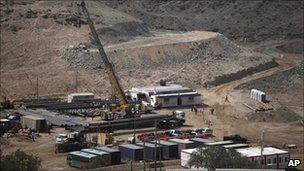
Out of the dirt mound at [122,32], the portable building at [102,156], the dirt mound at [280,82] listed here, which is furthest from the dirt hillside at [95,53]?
the portable building at [102,156]

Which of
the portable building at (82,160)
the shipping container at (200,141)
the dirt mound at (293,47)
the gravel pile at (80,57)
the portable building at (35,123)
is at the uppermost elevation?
the dirt mound at (293,47)

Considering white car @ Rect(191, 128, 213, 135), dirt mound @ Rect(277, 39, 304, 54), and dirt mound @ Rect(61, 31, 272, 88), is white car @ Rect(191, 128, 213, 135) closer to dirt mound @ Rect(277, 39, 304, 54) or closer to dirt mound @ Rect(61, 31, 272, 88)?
dirt mound @ Rect(61, 31, 272, 88)

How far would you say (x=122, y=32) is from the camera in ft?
270

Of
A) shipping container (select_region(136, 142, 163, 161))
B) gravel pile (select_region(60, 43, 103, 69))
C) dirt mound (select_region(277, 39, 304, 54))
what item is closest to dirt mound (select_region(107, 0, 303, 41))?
dirt mound (select_region(277, 39, 304, 54))

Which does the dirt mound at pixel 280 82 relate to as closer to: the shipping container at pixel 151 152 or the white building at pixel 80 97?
the white building at pixel 80 97

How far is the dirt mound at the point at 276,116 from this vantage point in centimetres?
5819

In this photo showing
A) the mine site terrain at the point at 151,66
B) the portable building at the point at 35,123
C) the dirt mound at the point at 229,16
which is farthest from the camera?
the dirt mound at the point at 229,16

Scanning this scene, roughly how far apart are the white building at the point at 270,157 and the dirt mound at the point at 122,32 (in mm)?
37048

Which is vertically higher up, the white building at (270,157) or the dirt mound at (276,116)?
the dirt mound at (276,116)

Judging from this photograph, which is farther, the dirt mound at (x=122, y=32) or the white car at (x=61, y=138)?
the dirt mound at (x=122, y=32)

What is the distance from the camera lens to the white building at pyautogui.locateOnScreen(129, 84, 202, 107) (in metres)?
61.5

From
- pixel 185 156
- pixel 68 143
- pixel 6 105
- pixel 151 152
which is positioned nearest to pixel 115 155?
pixel 151 152

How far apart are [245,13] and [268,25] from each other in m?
5.10

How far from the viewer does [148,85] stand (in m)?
67.9
